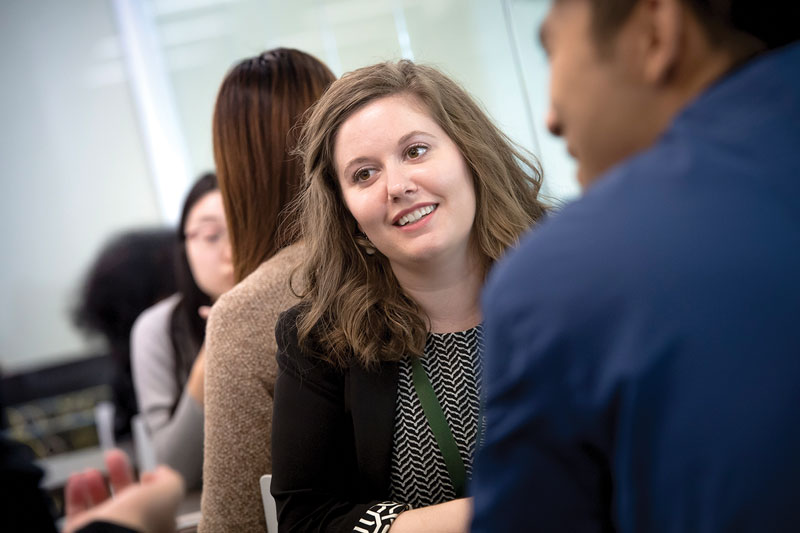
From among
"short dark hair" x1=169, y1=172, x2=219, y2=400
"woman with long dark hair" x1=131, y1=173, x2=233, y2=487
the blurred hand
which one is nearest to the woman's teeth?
the blurred hand

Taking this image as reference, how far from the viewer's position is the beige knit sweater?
1654 mm

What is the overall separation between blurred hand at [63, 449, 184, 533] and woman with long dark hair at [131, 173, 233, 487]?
1.26 m

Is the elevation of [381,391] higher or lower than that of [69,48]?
lower

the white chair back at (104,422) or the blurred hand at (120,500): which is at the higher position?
the blurred hand at (120,500)

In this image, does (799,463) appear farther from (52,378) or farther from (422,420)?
(52,378)

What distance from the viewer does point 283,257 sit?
181 cm

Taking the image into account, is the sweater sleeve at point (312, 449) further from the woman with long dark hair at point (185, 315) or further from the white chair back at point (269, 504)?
the woman with long dark hair at point (185, 315)

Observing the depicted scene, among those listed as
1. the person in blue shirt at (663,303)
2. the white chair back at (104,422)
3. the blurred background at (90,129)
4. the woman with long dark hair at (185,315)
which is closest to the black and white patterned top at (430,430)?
the person in blue shirt at (663,303)

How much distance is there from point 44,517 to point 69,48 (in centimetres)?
455

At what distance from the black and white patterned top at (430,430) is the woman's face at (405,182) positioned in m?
0.21

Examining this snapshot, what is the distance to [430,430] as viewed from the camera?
1434 mm

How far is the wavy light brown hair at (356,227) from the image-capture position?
58.8 inches

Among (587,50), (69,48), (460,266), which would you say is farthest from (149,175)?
(587,50)

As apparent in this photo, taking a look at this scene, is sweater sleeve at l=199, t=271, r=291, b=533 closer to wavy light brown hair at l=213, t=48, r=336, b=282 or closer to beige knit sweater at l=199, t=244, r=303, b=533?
beige knit sweater at l=199, t=244, r=303, b=533
